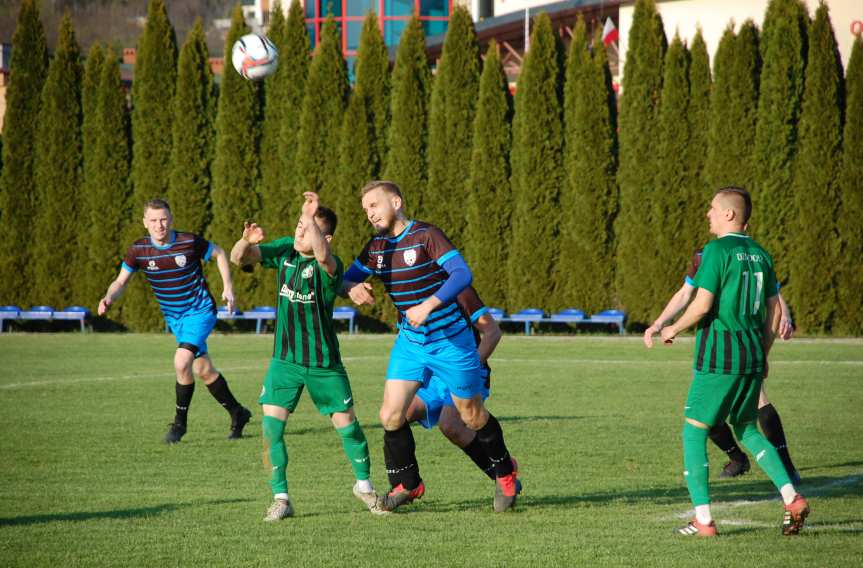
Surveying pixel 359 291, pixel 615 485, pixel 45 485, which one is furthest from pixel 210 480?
pixel 615 485

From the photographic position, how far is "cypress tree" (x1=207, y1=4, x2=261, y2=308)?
23.8m

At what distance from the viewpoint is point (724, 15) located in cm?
2848

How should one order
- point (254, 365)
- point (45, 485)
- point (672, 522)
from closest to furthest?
1. point (672, 522)
2. point (45, 485)
3. point (254, 365)

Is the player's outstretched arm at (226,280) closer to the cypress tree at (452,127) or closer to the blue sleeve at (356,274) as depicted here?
the blue sleeve at (356,274)

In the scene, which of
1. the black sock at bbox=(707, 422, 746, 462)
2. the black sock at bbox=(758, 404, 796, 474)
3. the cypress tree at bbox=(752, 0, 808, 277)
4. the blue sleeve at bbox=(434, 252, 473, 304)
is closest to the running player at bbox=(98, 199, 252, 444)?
the blue sleeve at bbox=(434, 252, 473, 304)

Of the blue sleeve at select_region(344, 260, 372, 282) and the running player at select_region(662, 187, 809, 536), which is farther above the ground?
the blue sleeve at select_region(344, 260, 372, 282)

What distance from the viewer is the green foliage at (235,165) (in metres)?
23.8

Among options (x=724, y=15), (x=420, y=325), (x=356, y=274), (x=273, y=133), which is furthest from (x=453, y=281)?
(x=724, y=15)

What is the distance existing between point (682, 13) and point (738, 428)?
953 inches

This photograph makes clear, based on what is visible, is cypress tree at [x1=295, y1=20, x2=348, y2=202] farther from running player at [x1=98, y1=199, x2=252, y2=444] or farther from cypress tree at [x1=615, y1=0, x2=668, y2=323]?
running player at [x1=98, y1=199, x2=252, y2=444]

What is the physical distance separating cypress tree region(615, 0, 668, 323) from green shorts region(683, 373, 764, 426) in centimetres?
1616

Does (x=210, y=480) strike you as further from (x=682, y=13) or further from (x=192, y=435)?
(x=682, y=13)

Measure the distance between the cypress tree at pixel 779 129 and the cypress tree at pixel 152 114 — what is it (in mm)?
12286

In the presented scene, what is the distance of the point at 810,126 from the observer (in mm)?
21641
